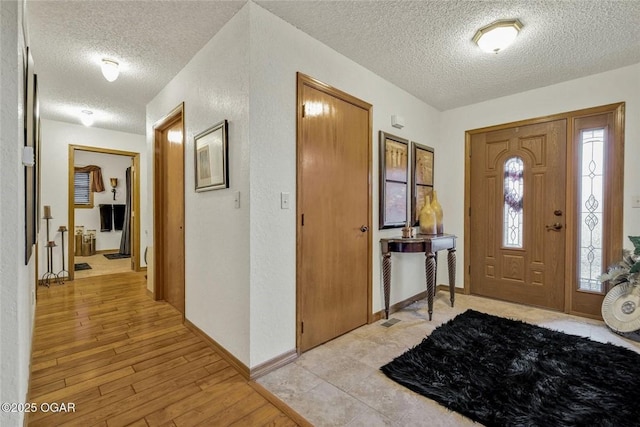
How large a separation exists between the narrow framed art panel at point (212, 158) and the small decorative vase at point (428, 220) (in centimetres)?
217

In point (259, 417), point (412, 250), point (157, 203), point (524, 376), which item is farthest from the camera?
point (157, 203)

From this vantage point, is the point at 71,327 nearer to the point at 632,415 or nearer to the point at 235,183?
the point at 235,183

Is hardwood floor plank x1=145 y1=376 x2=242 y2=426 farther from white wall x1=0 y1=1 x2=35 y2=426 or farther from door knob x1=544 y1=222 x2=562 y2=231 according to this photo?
door knob x1=544 y1=222 x2=562 y2=231

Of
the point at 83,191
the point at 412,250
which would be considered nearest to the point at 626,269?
the point at 412,250

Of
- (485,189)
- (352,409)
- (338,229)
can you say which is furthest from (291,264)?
(485,189)

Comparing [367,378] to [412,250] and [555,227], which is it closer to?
[412,250]

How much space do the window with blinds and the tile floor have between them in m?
7.45

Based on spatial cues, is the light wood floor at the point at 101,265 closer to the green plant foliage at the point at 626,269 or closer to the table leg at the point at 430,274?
the table leg at the point at 430,274

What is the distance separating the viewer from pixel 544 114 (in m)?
3.21

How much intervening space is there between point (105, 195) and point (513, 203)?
8524 mm

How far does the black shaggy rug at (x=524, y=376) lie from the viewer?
1.56 m

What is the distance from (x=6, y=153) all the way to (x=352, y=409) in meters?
1.89

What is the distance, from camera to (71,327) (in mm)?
2723

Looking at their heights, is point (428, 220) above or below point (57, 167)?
below
